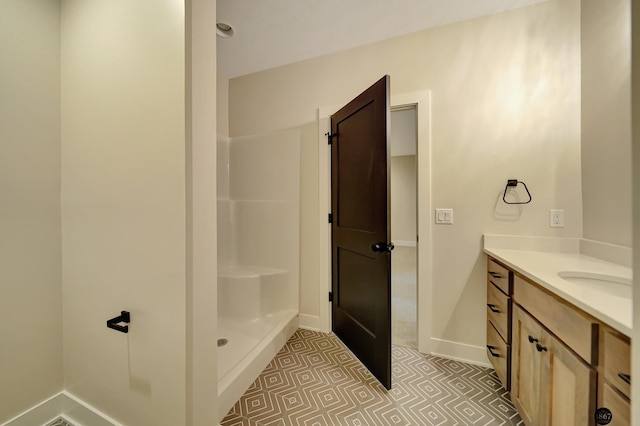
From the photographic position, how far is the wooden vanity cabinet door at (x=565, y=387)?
29.1 inches

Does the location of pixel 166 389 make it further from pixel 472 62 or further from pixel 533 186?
pixel 472 62

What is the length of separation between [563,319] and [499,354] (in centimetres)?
78

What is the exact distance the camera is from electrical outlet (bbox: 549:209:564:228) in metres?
1.55

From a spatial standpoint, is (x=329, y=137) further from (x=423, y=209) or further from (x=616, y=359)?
(x=616, y=359)

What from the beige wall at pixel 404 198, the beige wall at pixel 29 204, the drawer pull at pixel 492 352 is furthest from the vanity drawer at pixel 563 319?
the beige wall at pixel 404 198

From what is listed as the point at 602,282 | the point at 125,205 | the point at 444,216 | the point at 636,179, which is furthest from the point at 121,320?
the point at 602,282

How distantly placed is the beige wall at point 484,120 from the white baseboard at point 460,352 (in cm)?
5

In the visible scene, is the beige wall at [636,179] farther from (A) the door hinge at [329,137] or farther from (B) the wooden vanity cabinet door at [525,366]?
(A) the door hinge at [329,137]

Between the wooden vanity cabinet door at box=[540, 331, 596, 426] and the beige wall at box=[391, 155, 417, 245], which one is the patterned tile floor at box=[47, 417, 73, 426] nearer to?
the wooden vanity cabinet door at box=[540, 331, 596, 426]

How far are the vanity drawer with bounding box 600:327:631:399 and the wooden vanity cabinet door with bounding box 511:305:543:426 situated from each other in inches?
14.2

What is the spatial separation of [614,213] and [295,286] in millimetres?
2262

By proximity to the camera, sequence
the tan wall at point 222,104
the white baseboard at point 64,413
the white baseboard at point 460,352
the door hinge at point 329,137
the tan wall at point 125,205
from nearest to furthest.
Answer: the tan wall at point 125,205 < the white baseboard at point 64,413 < the white baseboard at point 460,352 < the door hinge at point 329,137 < the tan wall at point 222,104

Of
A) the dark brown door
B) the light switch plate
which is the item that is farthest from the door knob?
the light switch plate

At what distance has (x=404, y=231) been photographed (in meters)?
6.25
